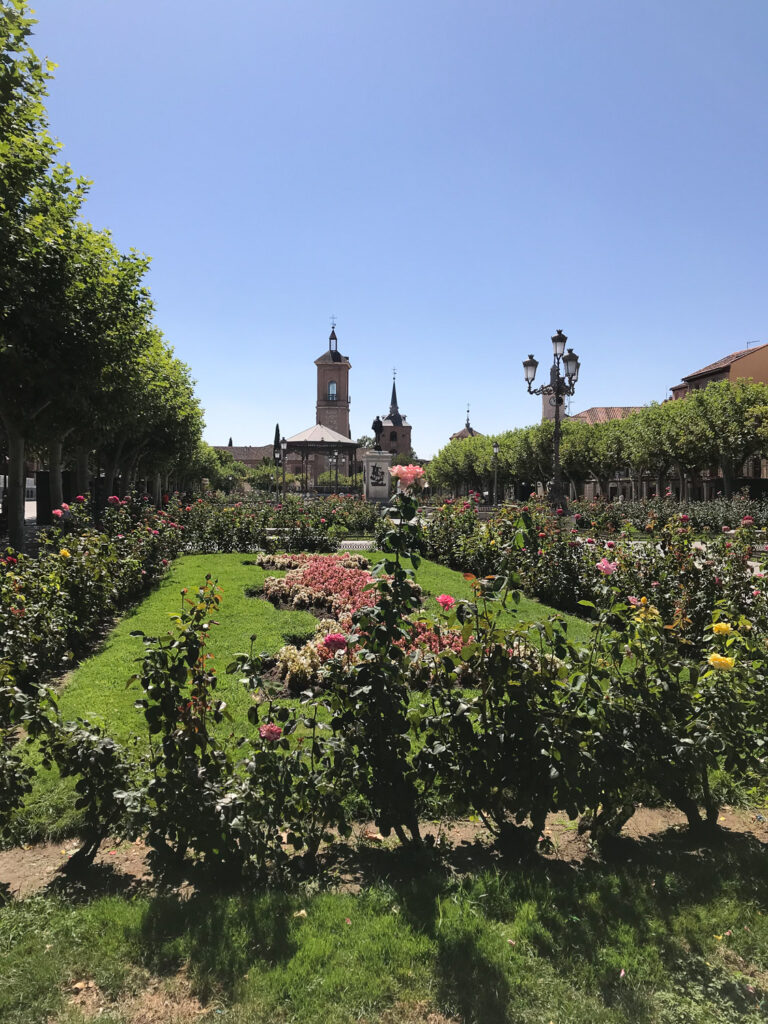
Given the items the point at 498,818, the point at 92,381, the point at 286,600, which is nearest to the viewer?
the point at 498,818

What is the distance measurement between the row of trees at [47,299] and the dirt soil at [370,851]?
780cm

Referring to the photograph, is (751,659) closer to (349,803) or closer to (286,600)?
(349,803)

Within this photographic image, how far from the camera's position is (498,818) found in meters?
3.01

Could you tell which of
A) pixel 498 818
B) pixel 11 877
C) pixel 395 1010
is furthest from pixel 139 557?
pixel 395 1010

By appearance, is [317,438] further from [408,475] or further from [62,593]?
[408,475]

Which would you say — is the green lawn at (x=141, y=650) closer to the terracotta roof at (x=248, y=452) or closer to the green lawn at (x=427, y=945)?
the green lawn at (x=427, y=945)

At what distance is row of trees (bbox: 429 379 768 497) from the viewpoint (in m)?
29.5

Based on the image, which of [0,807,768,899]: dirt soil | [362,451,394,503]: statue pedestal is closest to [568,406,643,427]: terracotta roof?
[362,451,394,503]: statue pedestal

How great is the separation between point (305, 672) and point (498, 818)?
2.67 meters

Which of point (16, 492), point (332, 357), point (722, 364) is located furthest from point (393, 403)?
point (16, 492)

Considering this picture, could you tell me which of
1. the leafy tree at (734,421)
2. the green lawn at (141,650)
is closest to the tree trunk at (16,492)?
the green lawn at (141,650)

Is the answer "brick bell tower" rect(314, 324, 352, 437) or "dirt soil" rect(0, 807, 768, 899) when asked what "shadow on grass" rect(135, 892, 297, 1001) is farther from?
"brick bell tower" rect(314, 324, 352, 437)

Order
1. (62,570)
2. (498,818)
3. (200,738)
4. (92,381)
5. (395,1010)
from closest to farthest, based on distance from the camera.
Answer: (395,1010) → (200,738) → (498,818) → (62,570) → (92,381)

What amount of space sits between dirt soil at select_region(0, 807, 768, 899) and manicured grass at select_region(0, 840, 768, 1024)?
17 cm
